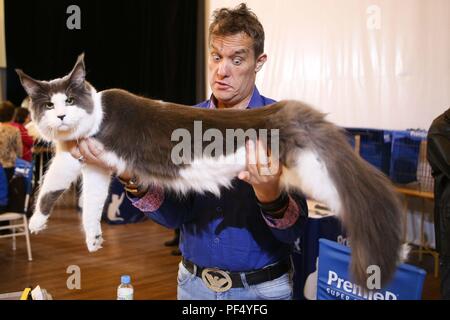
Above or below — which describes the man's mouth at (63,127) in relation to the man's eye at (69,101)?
below

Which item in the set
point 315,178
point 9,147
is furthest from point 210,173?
point 9,147

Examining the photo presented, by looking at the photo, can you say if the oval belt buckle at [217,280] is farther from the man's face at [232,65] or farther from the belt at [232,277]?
the man's face at [232,65]

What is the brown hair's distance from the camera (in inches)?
48.4

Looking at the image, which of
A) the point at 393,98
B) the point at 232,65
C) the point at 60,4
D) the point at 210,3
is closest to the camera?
the point at 232,65

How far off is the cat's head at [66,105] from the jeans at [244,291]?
548mm

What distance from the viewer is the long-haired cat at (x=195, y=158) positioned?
3.16ft

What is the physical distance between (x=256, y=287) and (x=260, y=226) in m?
0.17

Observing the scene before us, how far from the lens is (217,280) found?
4.15 feet

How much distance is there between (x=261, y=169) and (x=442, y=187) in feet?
3.77

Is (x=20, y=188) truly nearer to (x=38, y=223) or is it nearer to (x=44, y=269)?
(x=44, y=269)

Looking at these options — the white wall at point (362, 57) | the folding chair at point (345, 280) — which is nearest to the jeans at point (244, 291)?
the folding chair at point (345, 280)

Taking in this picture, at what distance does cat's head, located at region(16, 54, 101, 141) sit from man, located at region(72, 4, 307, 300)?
238 millimetres
